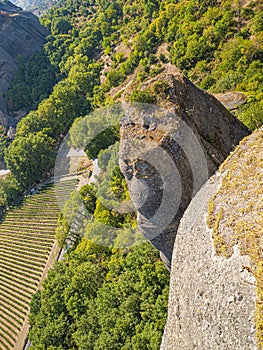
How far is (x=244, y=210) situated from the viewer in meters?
7.16

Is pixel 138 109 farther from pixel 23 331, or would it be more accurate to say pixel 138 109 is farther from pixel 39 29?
pixel 39 29

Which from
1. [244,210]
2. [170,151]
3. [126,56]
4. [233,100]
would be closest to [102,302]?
[170,151]

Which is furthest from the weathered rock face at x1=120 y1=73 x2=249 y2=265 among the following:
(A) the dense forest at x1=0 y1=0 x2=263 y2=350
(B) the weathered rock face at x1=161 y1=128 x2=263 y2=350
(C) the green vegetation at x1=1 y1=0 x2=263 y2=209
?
(B) the weathered rock face at x1=161 y1=128 x2=263 y2=350

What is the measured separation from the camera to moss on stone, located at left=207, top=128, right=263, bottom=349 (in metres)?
6.15

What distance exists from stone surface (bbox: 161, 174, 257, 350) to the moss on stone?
19cm

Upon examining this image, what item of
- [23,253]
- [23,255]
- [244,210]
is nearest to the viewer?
[244,210]

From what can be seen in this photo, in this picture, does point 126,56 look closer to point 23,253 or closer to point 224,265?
point 23,253

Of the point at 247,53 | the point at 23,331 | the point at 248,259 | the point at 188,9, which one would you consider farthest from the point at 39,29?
the point at 248,259

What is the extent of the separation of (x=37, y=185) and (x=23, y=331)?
3125 cm

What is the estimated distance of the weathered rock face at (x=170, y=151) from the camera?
12.3 m

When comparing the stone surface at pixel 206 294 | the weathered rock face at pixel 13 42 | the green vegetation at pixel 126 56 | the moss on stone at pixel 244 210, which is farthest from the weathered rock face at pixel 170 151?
the weathered rock face at pixel 13 42

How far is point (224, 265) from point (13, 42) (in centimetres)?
10479

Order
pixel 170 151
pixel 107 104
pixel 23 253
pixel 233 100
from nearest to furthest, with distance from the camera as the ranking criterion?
pixel 170 151 < pixel 233 100 < pixel 23 253 < pixel 107 104

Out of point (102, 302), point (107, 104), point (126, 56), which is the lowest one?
point (102, 302)
